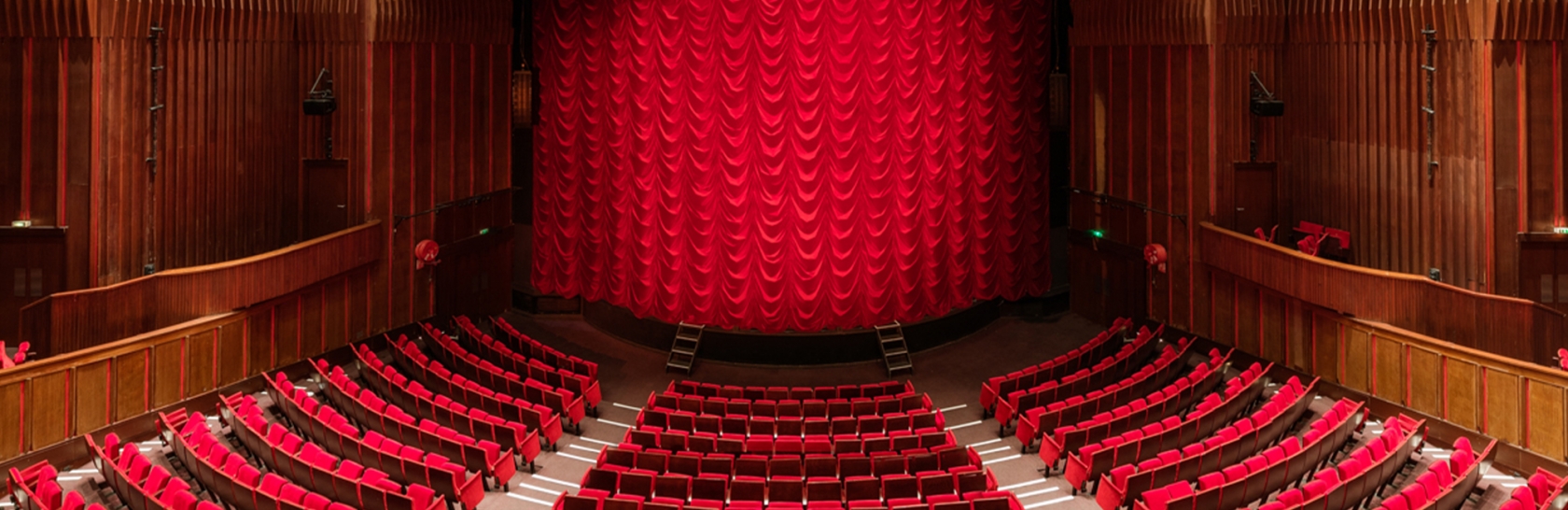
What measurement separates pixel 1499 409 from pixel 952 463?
12.5 ft

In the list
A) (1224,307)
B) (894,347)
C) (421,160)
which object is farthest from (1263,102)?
(421,160)

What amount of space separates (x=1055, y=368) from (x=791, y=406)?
2.44 meters

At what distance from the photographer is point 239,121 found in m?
11.1

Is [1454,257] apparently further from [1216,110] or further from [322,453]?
[322,453]

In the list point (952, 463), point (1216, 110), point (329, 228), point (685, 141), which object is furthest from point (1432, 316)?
point (329, 228)

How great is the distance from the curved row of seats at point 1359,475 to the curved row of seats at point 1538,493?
0.69 meters

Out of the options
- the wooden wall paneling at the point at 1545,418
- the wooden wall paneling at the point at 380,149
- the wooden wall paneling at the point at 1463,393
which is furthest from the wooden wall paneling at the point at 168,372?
the wooden wall paneling at the point at 1545,418

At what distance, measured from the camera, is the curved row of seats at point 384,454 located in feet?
25.7

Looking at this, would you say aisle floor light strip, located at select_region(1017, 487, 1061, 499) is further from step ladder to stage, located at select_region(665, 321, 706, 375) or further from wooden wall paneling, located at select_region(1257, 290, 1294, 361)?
step ladder to stage, located at select_region(665, 321, 706, 375)

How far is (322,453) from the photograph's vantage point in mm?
8000

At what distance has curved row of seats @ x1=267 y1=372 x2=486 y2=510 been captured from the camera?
7.84m

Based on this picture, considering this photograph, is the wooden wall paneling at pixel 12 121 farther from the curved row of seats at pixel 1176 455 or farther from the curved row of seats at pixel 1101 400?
the curved row of seats at pixel 1176 455

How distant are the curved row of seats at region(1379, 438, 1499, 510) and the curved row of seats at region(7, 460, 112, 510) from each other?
262 inches

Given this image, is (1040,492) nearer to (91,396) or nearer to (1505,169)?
(1505,169)
